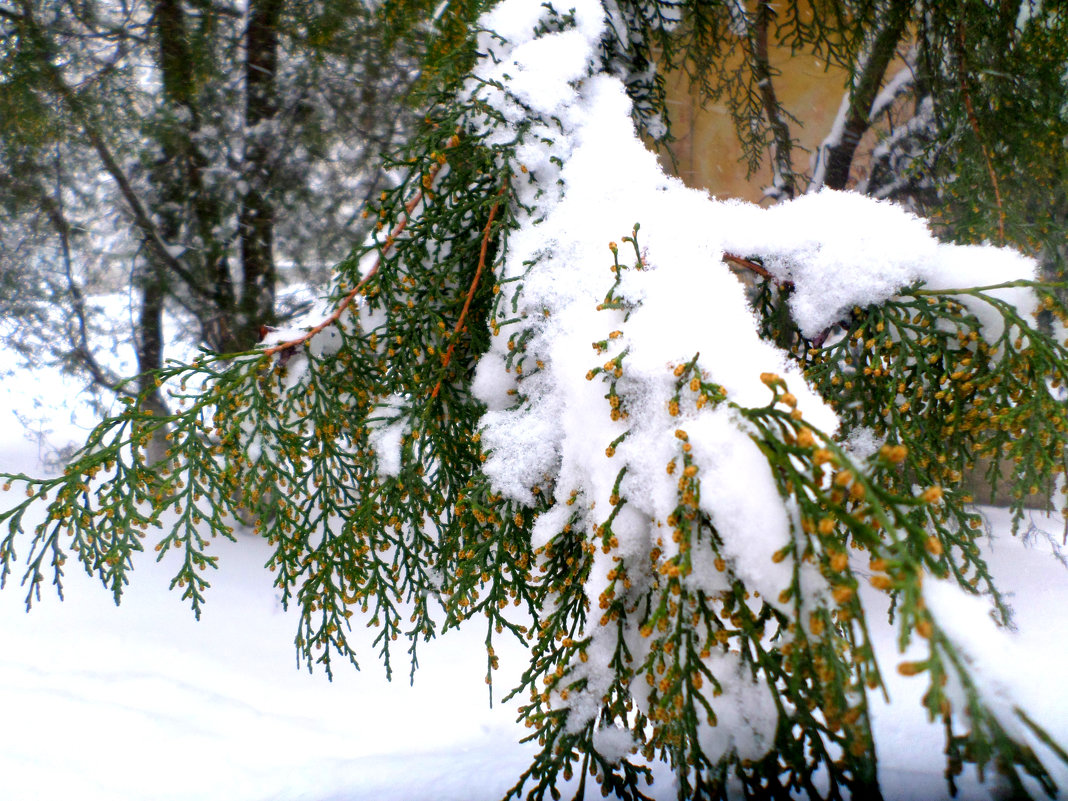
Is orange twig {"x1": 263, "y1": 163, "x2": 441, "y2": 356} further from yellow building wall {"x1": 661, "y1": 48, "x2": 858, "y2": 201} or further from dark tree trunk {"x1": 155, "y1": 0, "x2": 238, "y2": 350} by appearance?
yellow building wall {"x1": 661, "y1": 48, "x2": 858, "y2": 201}

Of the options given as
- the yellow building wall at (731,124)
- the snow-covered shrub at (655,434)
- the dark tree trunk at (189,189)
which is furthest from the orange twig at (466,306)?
the yellow building wall at (731,124)

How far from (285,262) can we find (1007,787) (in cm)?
411

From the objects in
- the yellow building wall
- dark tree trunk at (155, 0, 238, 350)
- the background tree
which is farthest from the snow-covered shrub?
the yellow building wall

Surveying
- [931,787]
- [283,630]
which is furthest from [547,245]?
[283,630]

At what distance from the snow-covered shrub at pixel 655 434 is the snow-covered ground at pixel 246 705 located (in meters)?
0.85

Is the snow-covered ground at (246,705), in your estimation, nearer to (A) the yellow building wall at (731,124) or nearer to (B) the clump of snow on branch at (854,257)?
(B) the clump of snow on branch at (854,257)

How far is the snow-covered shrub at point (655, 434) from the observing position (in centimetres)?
82

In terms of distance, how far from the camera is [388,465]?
1662mm

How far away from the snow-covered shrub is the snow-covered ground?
0.85 metres

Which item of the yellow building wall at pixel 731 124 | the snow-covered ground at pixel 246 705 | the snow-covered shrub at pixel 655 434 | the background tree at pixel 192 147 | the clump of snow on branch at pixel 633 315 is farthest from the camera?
the yellow building wall at pixel 731 124

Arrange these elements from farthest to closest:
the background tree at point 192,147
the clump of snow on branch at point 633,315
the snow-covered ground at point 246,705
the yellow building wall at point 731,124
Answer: the yellow building wall at point 731,124
the background tree at point 192,147
the snow-covered ground at point 246,705
the clump of snow on branch at point 633,315

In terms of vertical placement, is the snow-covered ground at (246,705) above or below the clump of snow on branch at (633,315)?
below

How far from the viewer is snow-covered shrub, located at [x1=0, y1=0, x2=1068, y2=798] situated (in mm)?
820

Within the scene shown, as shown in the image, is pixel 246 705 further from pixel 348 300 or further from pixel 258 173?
pixel 258 173
